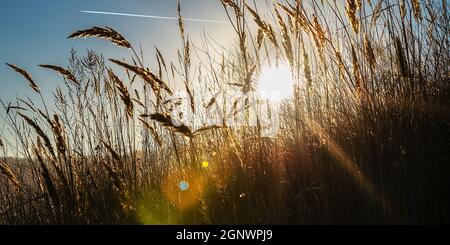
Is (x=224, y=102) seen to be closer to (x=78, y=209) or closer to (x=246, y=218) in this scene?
(x=246, y=218)

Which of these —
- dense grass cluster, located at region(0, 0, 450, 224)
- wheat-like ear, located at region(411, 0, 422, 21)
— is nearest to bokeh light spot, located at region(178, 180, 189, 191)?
dense grass cluster, located at region(0, 0, 450, 224)

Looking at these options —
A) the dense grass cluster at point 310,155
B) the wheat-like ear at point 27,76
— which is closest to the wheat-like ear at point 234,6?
the dense grass cluster at point 310,155

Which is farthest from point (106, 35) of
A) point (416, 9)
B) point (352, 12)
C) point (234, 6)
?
point (416, 9)

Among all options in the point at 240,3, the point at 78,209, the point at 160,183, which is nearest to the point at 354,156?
the point at 240,3

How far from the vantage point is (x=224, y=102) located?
2.64 meters

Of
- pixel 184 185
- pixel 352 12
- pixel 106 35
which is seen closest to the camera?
pixel 352 12

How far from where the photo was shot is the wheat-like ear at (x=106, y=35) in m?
2.08

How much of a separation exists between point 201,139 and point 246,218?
1.64m

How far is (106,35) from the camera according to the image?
6.88 feet

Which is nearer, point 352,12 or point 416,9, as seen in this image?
point 352,12

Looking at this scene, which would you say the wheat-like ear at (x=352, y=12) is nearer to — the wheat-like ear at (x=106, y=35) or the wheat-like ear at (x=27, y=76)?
the wheat-like ear at (x=106, y=35)

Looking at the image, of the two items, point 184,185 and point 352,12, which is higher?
point 352,12

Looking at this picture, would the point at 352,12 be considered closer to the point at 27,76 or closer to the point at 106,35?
the point at 106,35
